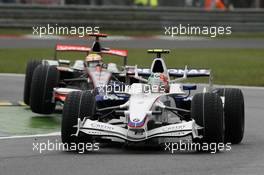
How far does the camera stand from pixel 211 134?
1052cm

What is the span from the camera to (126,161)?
9.90 meters

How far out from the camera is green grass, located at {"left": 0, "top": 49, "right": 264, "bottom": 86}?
73.1ft

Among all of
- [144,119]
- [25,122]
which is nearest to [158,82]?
[144,119]

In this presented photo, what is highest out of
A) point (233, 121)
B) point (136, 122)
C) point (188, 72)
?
point (188, 72)

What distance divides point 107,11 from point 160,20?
80.9 inches

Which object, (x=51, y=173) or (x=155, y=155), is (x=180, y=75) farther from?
(x=51, y=173)

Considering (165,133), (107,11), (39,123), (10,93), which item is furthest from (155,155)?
(107,11)

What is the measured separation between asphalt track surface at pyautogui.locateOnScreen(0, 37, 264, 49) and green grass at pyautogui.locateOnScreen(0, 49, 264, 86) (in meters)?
1.14

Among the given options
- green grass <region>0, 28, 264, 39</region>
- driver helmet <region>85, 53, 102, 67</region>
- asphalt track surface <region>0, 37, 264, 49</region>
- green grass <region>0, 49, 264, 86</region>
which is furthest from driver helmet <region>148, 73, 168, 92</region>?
green grass <region>0, 28, 264, 39</region>

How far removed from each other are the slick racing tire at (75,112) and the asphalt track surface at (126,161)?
20cm

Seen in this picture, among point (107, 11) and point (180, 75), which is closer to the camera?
point (180, 75)

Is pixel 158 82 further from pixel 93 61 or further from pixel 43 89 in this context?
pixel 93 61

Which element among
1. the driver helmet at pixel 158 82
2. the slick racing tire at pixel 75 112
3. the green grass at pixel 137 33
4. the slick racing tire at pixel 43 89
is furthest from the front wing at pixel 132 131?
the green grass at pixel 137 33

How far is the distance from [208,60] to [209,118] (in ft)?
51.7
